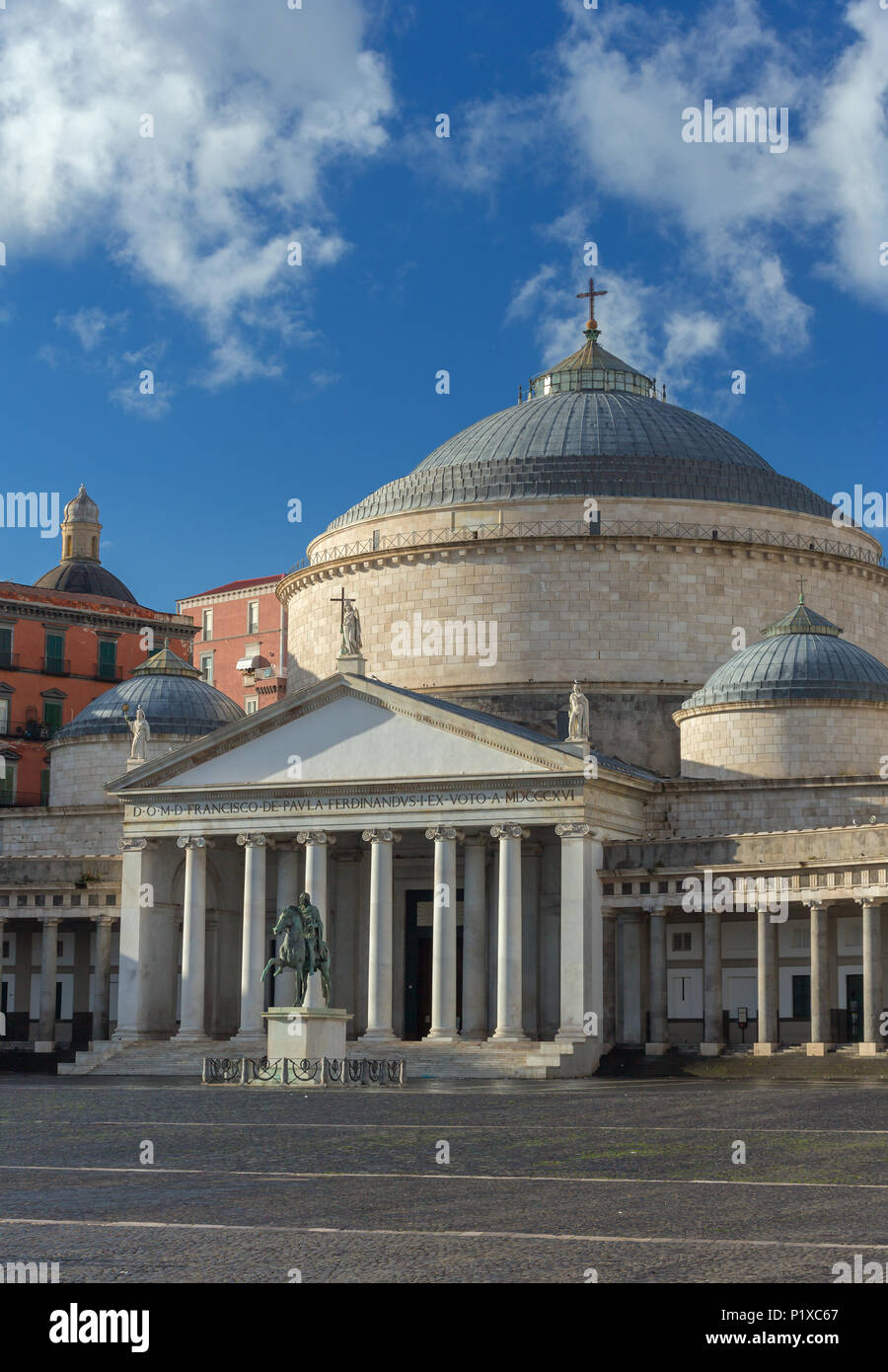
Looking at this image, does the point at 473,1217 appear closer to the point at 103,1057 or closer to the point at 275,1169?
the point at 275,1169

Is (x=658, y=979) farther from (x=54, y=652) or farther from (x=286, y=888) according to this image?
(x=54, y=652)

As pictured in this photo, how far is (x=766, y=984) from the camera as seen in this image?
193 ft

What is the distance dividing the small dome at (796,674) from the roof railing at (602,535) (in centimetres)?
701

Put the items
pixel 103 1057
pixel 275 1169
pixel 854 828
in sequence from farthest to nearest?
pixel 103 1057 < pixel 854 828 < pixel 275 1169

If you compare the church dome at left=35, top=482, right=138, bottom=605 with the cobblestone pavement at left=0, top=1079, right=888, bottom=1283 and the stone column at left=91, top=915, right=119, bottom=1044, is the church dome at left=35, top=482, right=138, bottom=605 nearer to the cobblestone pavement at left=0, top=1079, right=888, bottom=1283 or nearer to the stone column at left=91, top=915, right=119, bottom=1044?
the stone column at left=91, top=915, right=119, bottom=1044

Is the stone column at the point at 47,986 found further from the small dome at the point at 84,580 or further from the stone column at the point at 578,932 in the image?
the small dome at the point at 84,580

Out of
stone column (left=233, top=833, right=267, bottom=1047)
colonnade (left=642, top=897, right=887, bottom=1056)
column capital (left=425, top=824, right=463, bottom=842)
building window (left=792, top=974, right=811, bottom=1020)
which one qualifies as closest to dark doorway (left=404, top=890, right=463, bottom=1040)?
stone column (left=233, top=833, right=267, bottom=1047)

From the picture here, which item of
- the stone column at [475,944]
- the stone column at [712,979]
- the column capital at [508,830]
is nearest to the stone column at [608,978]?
the stone column at [712,979]

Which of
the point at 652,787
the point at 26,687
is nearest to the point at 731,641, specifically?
the point at 652,787

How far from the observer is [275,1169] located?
80.8 ft

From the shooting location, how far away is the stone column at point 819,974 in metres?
57.5

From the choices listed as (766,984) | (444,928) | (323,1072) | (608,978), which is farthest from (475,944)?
(323,1072)
